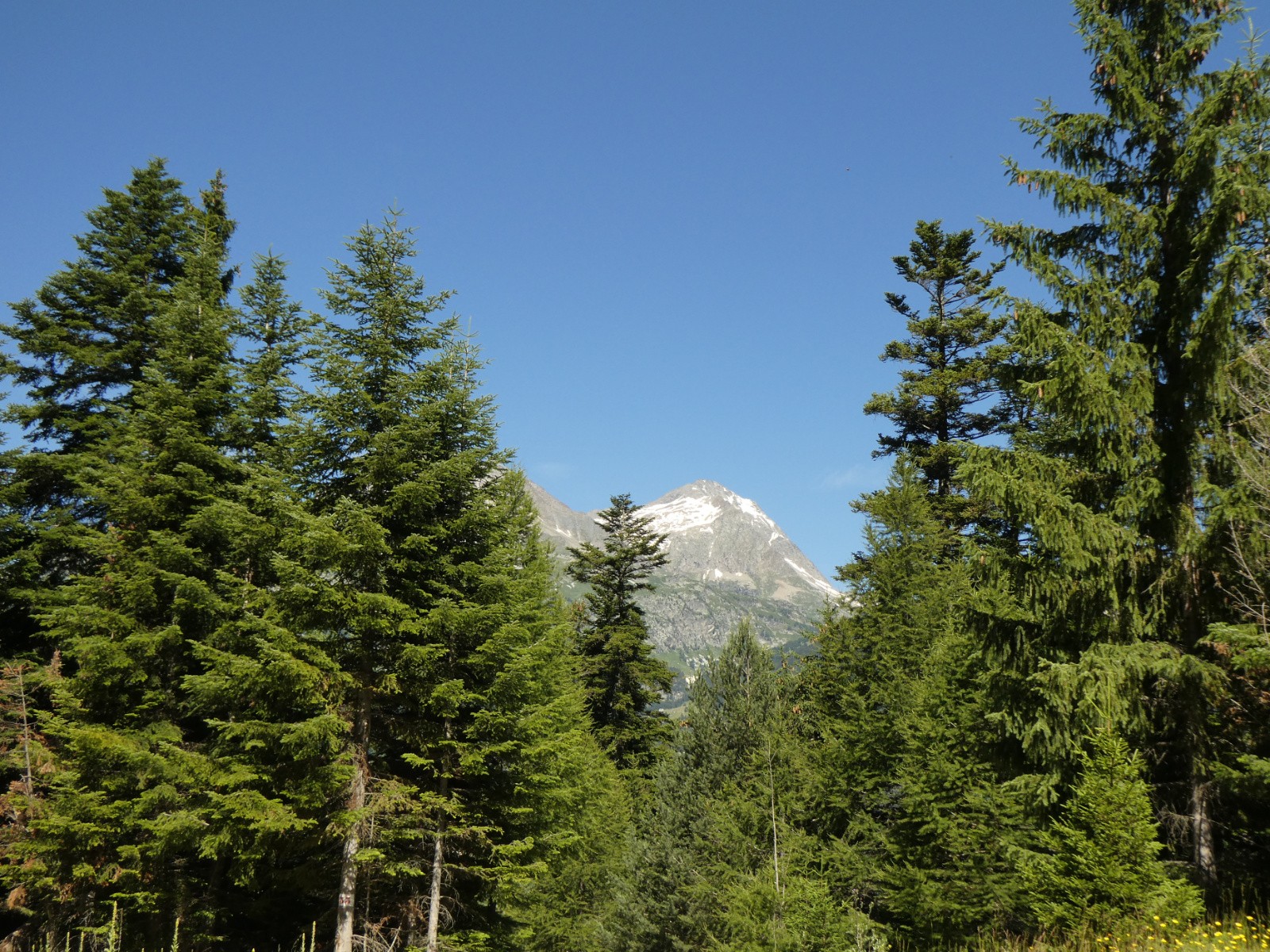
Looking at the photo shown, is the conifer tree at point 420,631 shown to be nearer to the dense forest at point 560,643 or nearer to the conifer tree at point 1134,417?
the dense forest at point 560,643

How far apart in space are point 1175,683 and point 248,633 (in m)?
17.0

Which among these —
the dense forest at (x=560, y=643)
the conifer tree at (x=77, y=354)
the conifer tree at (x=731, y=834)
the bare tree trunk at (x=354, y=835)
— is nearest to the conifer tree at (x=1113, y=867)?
the dense forest at (x=560, y=643)

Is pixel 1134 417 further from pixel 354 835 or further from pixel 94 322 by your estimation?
pixel 94 322

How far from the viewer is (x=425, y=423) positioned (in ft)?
45.9

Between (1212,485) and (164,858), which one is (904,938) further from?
(164,858)

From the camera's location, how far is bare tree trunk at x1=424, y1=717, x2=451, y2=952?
13.0 metres

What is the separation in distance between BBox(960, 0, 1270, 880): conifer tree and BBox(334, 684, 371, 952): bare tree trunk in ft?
36.2

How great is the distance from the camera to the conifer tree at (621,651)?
35.0 m

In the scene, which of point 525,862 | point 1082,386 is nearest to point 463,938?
point 525,862

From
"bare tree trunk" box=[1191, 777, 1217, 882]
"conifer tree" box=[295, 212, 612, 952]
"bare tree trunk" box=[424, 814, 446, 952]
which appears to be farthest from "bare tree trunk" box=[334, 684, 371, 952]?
"bare tree trunk" box=[1191, 777, 1217, 882]

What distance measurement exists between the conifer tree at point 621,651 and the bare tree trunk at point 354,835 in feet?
68.1

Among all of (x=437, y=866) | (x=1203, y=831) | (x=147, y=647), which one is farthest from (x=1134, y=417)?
(x=147, y=647)

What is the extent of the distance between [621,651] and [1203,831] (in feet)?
89.4

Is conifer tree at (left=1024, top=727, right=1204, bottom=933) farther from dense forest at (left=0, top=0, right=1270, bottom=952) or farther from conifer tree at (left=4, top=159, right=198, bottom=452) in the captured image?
conifer tree at (left=4, top=159, right=198, bottom=452)
